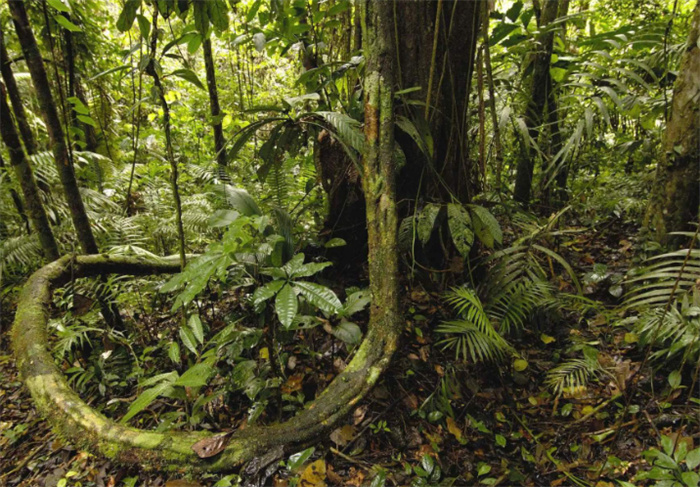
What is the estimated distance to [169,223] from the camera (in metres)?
3.41

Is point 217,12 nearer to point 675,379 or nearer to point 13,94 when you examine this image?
point 13,94

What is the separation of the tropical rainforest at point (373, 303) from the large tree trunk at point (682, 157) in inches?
0.5

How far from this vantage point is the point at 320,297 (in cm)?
159

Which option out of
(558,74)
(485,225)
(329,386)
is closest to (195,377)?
(329,386)

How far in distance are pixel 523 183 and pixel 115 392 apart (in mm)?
3748

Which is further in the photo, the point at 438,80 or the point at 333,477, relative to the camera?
the point at 438,80

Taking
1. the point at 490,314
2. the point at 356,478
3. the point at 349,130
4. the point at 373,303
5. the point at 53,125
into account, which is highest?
the point at 53,125

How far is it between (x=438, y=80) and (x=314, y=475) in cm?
240

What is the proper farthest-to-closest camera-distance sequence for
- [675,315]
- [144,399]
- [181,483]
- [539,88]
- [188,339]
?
[539,88]
[675,315]
[188,339]
[181,483]
[144,399]

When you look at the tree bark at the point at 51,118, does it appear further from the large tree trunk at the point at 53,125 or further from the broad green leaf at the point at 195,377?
the broad green leaf at the point at 195,377

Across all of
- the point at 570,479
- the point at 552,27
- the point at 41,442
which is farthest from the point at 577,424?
the point at 41,442

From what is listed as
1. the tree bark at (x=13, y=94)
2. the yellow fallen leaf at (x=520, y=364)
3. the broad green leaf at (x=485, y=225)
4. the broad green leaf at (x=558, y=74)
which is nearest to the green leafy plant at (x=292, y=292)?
the broad green leaf at (x=485, y=225)

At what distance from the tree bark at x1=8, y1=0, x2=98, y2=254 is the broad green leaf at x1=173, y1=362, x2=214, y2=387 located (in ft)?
5.27

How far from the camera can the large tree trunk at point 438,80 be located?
2273 millimetres
